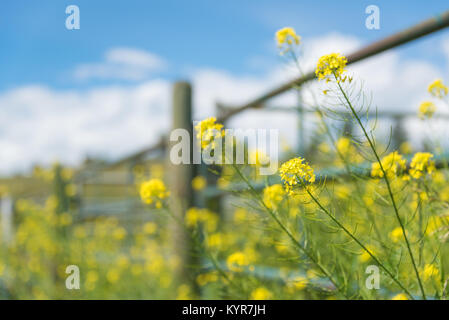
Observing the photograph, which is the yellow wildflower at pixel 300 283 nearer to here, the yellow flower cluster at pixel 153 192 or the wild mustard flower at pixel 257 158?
the wild mustard flower at pixel 257 158

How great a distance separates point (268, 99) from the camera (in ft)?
6.67

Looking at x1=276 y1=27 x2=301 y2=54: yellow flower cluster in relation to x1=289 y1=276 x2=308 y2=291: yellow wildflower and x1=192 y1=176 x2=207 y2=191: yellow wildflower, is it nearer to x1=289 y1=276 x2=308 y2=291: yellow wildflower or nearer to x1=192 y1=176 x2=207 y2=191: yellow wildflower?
x1=289 y1=276 x2=308 y2=291: yellow wildflower

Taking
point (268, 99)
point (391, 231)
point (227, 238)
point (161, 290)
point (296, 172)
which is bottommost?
point (161, 290)

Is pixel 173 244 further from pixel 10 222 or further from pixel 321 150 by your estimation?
pixel 10 222

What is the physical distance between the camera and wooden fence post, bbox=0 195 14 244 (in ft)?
17.6

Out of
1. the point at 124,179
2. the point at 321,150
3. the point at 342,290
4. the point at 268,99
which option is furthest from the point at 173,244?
the point at 124,179

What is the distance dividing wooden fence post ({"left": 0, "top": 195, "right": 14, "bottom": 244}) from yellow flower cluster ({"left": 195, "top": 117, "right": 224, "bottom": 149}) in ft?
16.7

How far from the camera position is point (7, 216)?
5617 millimetres

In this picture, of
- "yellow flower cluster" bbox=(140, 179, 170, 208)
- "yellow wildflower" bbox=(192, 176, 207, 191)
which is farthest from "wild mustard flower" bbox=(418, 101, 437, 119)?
"yellow wildflower" bbox=(192, 176, 207, 191)

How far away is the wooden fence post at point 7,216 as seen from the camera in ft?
17.6

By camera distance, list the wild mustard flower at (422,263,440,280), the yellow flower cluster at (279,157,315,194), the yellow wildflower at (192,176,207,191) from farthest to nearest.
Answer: the yellow wildflower at (192,176,207,191) → the wild mustard flower at (422,263,440,280) → the yellow flower cluster at (279,157,315,194)

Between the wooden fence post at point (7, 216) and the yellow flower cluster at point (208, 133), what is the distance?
5.10 meters

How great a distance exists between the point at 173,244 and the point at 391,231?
63.4 inches

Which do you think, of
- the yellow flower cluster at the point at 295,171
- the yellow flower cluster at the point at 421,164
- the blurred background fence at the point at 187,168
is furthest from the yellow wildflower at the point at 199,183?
the yellow flower cluster at the point at 295,171
